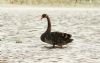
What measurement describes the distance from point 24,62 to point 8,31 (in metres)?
7.14

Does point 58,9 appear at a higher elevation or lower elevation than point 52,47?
lower

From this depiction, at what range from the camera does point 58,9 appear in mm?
34562

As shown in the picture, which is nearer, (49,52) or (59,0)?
(49,52)

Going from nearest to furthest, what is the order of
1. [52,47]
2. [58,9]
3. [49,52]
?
[49,52] < [52,47] < [58,9]

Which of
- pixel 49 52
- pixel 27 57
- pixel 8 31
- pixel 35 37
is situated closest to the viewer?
pixel 27 57

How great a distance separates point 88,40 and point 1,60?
4383 millimetres

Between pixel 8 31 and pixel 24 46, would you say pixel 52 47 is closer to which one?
pixel 24 46

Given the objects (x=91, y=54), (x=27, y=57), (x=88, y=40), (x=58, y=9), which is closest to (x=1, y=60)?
(x=27, y=57)

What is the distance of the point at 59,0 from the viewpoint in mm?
36500

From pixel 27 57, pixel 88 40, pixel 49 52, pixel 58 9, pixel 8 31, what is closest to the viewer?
pixel 27 57

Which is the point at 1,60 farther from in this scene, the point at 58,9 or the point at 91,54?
the point at 58,9

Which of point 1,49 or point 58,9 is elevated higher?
point 1,49

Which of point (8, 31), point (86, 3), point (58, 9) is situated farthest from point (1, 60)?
point (86, 3)

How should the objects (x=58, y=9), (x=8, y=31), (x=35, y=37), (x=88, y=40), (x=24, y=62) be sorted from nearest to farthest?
(x=24, y=62) < (x=88, y=40) < (x=35, y=37) < (x=8, y=31) < (x=58, y=9)
